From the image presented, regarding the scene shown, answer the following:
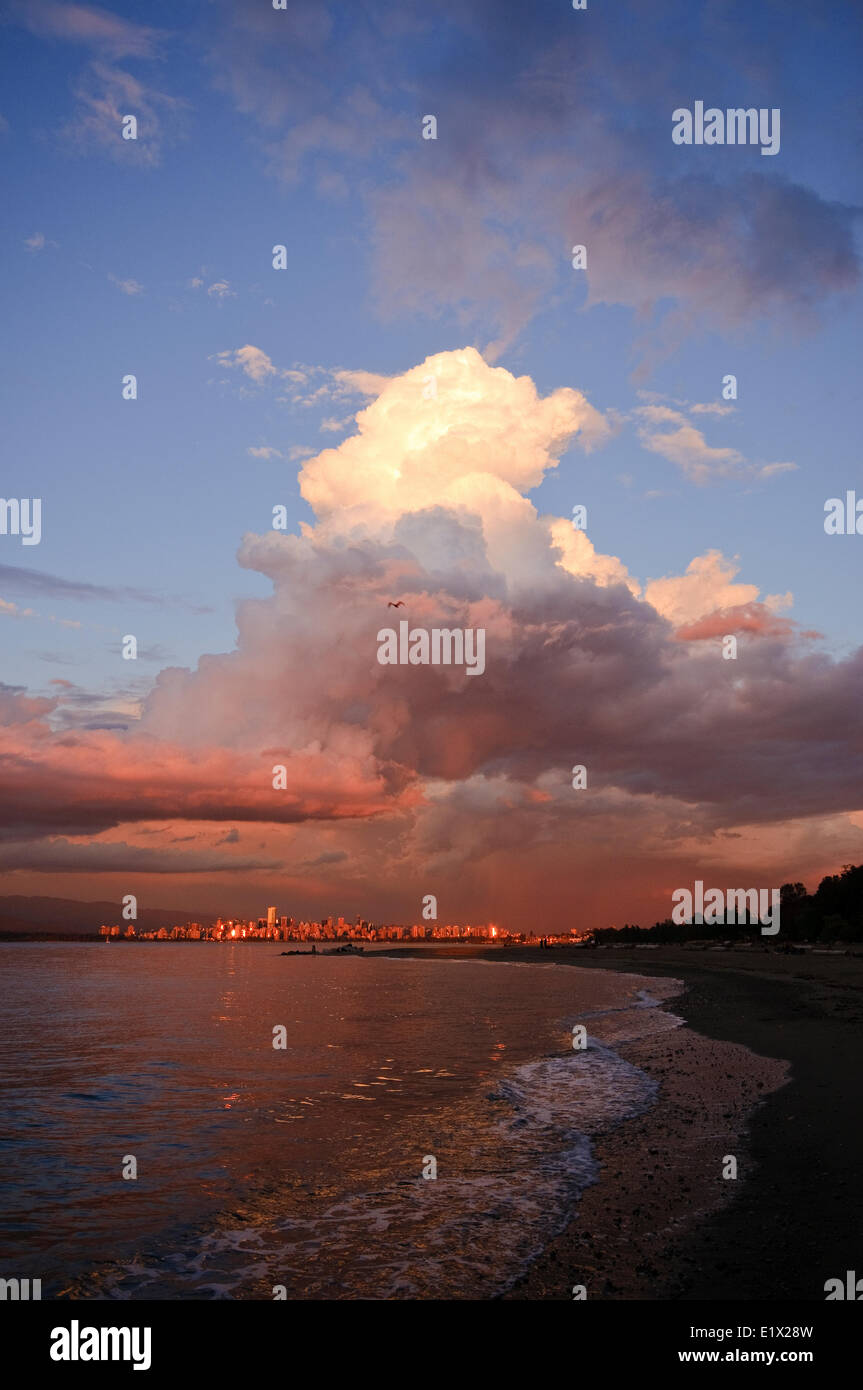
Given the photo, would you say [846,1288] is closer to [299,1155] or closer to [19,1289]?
[19,1289]

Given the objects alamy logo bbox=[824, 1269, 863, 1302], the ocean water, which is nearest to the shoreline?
alamy logo bbox=[824, 1269, 863, 1302]

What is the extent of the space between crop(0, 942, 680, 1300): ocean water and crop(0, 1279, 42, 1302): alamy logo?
20 cm

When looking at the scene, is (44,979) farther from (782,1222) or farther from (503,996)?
(782,1222)

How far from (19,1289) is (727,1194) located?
11.1 metres

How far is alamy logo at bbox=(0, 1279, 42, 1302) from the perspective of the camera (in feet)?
37.5

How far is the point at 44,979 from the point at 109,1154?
95709mm

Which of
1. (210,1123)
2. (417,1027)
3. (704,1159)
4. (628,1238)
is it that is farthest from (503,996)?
→ (628,1238)

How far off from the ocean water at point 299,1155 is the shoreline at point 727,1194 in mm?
841
